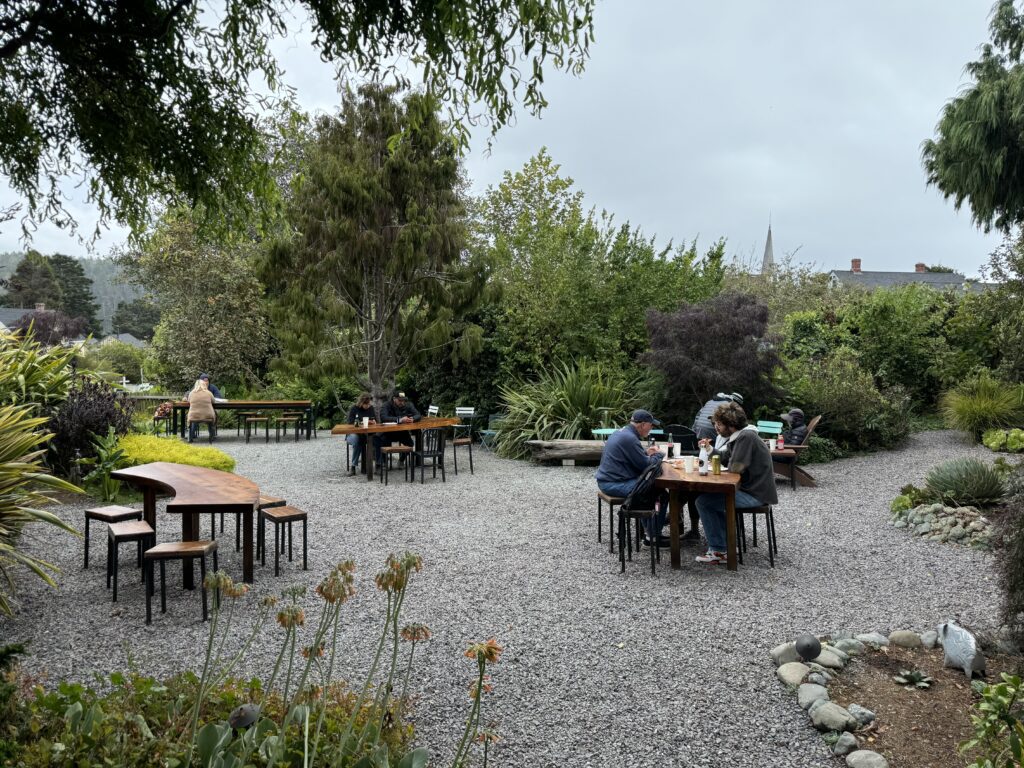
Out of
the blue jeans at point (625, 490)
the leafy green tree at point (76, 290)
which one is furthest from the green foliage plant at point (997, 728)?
the leafy green tree at point (76, 290)

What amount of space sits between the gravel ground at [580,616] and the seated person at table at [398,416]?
3085 millimetres

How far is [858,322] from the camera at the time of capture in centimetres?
1722

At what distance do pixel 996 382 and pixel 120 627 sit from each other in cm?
1473

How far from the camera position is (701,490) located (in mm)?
6234

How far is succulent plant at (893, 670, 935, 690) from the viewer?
12.9ft

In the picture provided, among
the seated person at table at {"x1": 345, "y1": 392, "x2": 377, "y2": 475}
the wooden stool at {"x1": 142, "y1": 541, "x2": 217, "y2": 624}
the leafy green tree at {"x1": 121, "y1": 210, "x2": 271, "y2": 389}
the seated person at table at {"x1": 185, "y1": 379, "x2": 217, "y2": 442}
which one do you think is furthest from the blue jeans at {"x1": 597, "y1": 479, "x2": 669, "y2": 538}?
the leafy green tree at {"x1": 121, "y1": 210, "x2": 271, "y2": 389}

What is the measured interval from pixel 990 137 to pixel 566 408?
14343 mm

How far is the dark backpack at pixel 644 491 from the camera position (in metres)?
6.33

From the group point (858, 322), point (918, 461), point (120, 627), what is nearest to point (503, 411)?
→ point (918, 461)

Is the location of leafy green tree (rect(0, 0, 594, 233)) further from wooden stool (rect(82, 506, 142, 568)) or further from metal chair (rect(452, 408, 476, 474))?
metal chair (rect(452, 408, 476, 474))

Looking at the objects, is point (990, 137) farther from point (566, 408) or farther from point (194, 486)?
point (194, 486)

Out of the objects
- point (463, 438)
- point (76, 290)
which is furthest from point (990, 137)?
point (76, 290)

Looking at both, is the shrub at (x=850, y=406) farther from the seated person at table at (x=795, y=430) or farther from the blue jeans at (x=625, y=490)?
the blue jeans at (x=625, y=490)

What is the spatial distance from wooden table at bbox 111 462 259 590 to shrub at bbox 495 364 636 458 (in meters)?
7.16
